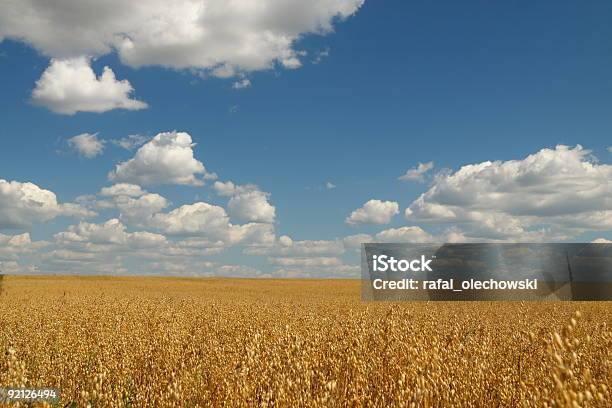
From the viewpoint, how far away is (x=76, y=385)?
640 cm

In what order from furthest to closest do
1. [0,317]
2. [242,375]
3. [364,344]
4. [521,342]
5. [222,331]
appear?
[0,317], [222,331], [521,342], [364,344], [242,375]

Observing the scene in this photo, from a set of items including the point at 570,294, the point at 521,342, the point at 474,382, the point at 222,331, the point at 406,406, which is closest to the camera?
the point at 406,406

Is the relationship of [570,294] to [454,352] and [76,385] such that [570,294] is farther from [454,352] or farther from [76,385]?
[76,385]

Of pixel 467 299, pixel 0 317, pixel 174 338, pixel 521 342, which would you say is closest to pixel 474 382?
pixel 521 342

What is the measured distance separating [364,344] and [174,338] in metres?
3.88

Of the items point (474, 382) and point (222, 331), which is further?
point (222, 331)

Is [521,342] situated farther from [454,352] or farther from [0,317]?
[0,317]

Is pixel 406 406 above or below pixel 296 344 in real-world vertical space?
below

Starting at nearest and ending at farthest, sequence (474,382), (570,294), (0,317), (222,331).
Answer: (474,382) → (222,331) → (0,317) → (570,294)

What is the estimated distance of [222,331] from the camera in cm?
1097

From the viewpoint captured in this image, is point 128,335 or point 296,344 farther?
point 128,335

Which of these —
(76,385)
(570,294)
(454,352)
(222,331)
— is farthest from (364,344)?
(570,294)

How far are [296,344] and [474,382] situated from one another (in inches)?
77.3

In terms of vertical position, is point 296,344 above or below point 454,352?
above
